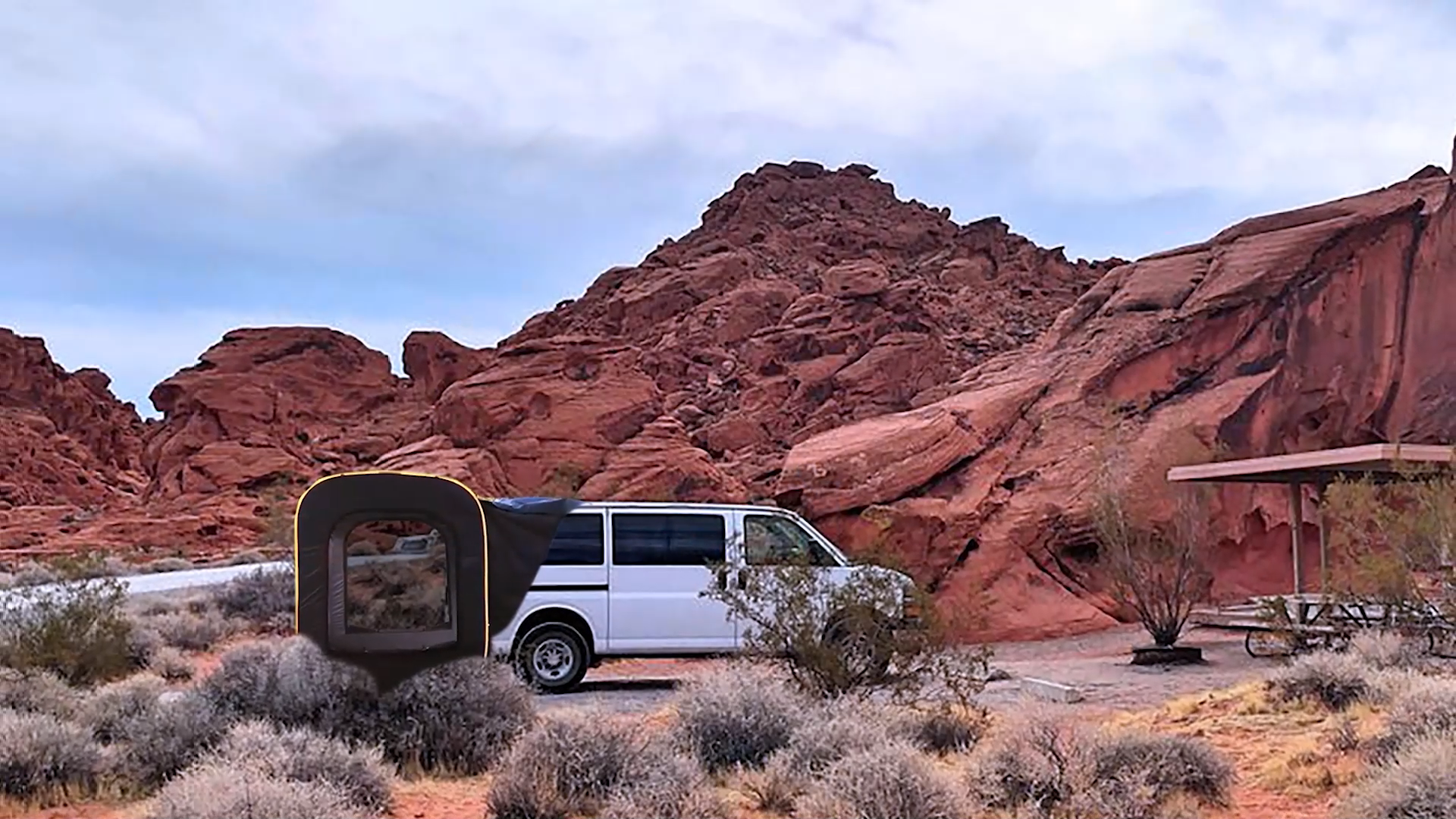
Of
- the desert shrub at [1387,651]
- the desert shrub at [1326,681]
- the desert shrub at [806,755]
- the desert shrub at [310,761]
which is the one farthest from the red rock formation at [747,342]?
the desert shrub at [310,761]

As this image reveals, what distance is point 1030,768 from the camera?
7559 mm

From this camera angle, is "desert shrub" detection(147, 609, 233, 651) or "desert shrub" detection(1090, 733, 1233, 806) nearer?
"desert shrub" detection(1090, 733, 1233, 806)

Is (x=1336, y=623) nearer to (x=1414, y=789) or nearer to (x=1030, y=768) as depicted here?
(x=1030, y=768)

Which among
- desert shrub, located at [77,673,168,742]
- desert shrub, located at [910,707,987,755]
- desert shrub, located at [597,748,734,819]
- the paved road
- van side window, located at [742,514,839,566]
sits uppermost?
van side window, located at [742,514,839,566]

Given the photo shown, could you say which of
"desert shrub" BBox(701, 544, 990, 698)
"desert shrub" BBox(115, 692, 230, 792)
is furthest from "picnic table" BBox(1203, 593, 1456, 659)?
"desert shrub" BBox(115, 692, 230, 792)

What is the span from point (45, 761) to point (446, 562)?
10.6 ft

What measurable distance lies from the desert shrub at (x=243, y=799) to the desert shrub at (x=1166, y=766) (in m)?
4.17

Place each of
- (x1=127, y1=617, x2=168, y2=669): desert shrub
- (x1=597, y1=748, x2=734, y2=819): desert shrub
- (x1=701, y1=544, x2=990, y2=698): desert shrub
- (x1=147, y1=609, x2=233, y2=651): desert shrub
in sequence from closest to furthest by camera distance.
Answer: (x1=597, y1=748, x2=734, y2=819): desert shrub → (x1=701, y1=544, x2=990, y2=698): desert shrub → (x1=127, y1=617, x2=168, y2=669): desert shrub → (x1=147, y1=609, x2=233, y2=651): desert shrub

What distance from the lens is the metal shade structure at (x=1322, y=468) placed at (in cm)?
1611

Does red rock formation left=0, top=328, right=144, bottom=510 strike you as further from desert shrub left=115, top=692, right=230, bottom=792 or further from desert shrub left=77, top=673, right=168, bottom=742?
desert shrub left=115, top=692, right=230, bottom=792

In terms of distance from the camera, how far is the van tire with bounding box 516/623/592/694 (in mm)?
14164

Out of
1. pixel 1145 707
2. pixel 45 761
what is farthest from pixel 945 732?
pixel 45 761

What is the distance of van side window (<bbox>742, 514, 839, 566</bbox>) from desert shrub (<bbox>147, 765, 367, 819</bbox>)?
758 cm

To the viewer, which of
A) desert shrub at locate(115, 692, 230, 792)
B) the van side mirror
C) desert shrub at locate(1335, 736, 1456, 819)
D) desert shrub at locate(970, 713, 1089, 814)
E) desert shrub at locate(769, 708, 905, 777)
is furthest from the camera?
the van side mirror
